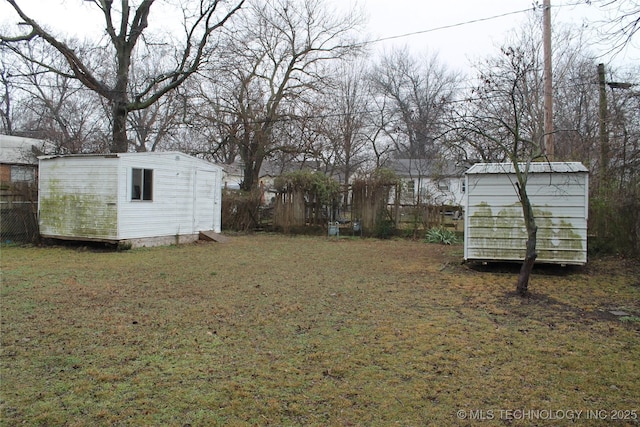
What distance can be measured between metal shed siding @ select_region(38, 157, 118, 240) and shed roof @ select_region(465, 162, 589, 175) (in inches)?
344

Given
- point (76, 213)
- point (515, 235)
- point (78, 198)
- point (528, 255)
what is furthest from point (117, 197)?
point (528, 255)

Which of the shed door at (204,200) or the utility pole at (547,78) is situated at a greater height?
the utility pole at (547,78)

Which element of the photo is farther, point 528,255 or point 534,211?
point 534,211

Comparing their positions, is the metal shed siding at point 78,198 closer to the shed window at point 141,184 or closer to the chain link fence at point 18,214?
the chain link fence at point 18,214

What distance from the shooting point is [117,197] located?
11078 mm

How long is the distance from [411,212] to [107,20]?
553 inches

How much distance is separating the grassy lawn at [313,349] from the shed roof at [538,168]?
6.65 ft

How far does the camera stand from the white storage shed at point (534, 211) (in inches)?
326

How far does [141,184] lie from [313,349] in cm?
919

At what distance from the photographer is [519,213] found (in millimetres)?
8586

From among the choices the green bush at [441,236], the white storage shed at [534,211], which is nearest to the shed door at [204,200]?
the green bush at [441,236]

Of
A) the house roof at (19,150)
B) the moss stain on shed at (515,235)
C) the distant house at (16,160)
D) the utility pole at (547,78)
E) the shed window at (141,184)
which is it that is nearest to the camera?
the moss stain on shed at (515,235)

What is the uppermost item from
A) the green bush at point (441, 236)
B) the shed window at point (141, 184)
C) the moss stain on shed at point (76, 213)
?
the shed window at point (141, 184)

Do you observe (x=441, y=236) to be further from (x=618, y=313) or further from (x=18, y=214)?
(x=18, y=214)
